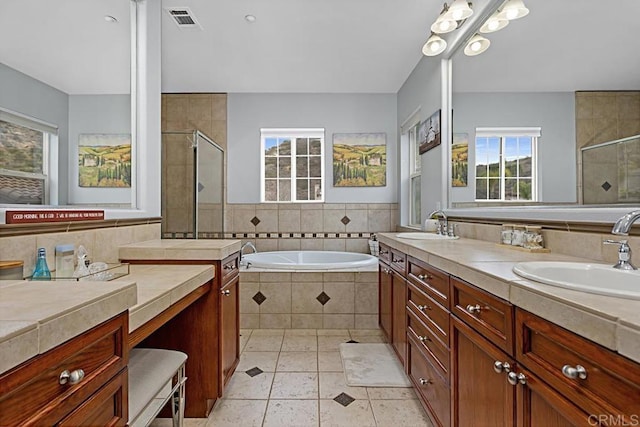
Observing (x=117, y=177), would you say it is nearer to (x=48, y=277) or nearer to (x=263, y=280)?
(x=48, y=277)

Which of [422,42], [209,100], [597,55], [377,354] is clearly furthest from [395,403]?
[209,100]

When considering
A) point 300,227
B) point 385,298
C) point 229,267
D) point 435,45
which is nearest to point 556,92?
point 435,45

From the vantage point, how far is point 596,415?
0.61 metres

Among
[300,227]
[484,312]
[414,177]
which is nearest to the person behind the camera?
[484,312]

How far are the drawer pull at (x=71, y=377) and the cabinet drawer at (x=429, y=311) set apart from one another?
1206 mm

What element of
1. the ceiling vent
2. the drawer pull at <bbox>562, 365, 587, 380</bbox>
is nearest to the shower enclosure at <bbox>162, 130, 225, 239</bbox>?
the ceiling vent

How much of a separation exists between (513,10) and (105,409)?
2380 mm

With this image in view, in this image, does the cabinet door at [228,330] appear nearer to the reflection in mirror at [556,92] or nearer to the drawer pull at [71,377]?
the drawer pull at [71,377]

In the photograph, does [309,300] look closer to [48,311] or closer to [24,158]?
[24,158]

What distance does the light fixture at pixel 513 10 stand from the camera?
1699 millimetres

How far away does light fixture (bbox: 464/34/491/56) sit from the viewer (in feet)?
6.83

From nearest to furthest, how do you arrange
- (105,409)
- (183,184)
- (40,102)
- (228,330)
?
1. (105,409)
2. (40,102)
3. (228,330)
4. (183,184)

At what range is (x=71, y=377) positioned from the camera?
2.14 feet

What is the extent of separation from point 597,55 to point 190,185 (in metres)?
3.12
